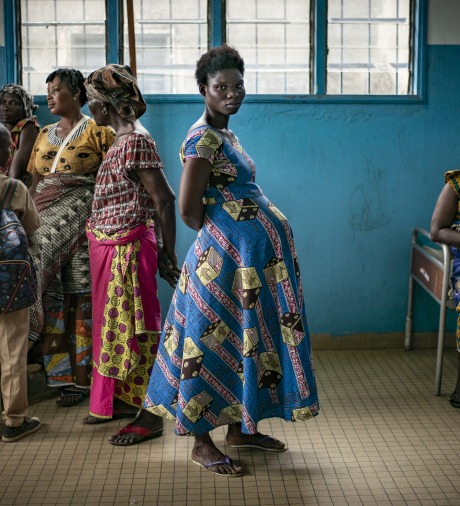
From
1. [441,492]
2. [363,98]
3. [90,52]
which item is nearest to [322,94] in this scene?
[363,98]

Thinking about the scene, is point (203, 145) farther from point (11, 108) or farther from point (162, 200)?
point (11, 108)

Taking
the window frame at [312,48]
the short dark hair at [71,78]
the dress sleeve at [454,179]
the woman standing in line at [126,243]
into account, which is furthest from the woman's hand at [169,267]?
the window frame at [312,48]

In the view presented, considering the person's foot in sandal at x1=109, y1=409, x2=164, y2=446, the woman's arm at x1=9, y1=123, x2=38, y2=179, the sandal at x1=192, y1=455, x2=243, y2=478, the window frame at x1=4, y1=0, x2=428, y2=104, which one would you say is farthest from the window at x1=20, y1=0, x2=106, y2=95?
the sandal at x1=192, y1=455, x2=243, y2=478

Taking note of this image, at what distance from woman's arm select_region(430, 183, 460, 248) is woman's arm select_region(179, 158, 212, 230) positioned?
5.67 feet

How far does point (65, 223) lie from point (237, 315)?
146 centimetres

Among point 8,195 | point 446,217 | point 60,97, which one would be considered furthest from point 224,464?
point 60,97

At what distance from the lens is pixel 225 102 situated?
346 centimetres

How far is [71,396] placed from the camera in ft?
15.2

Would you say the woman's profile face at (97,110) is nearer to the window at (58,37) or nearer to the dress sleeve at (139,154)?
the dress sleeve at (139,154)

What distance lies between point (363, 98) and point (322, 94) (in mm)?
278

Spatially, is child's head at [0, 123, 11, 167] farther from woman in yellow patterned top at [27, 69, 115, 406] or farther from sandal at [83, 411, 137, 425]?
Result: sandal at [83, 411, 137, 425]

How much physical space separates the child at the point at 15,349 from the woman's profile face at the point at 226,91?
103cm

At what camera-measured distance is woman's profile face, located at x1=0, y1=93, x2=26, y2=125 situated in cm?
502

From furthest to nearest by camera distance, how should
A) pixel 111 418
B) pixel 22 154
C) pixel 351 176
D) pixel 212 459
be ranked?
pixel 351 176
pixel 22 154
pixel 111 418
pixel 212 459
